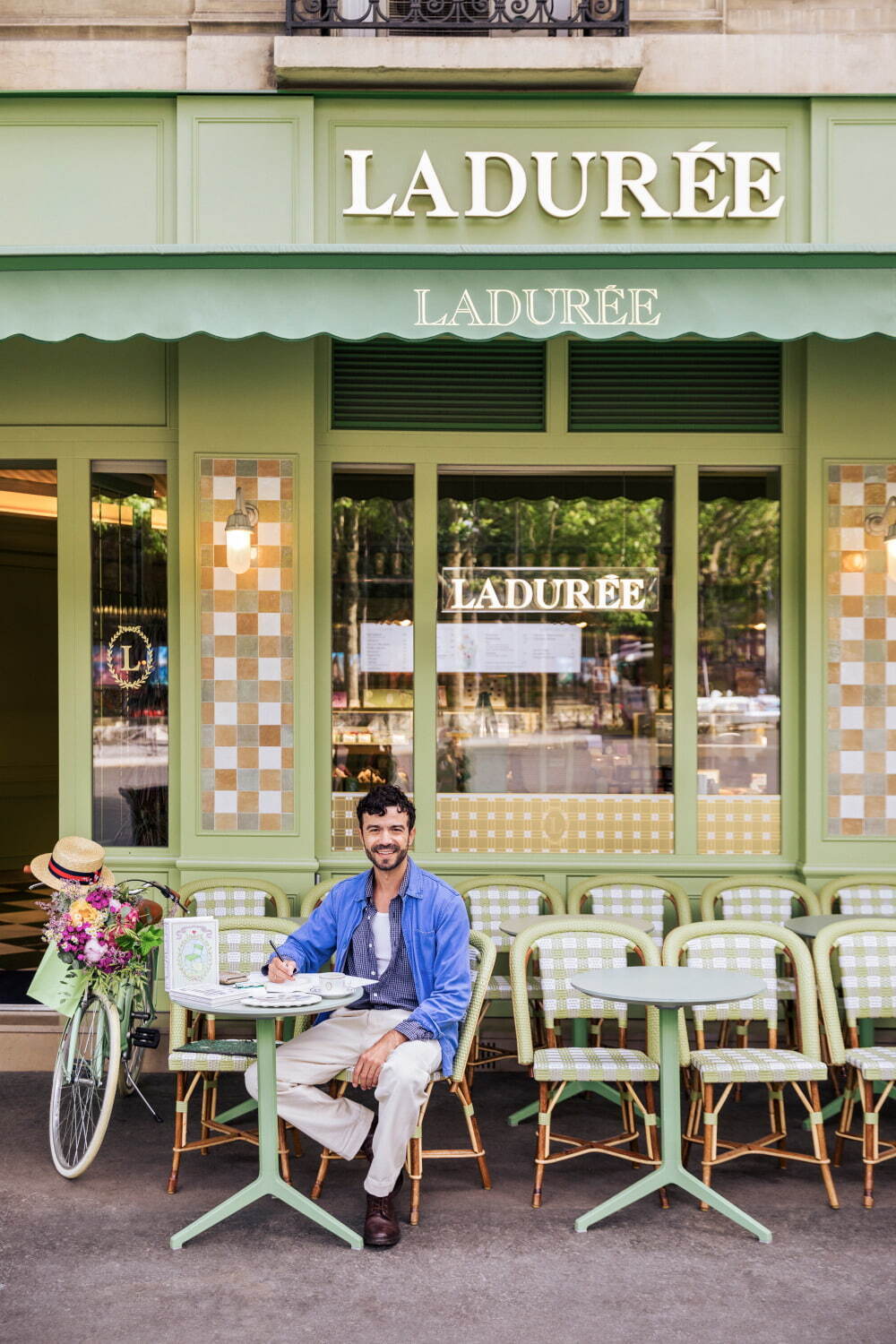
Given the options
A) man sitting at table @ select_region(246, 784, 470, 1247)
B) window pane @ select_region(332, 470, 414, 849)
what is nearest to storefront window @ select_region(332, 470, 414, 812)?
window pane @ select_region(332, 470, 414, 849)

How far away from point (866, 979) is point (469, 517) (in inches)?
124

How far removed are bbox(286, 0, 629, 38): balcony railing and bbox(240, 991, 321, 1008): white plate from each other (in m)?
4.87

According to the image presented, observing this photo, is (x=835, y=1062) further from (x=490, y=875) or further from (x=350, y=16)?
(x=350, y=16)

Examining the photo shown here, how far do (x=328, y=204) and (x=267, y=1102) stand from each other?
445 centimetres

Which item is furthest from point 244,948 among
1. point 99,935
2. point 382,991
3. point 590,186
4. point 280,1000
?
point 590,186

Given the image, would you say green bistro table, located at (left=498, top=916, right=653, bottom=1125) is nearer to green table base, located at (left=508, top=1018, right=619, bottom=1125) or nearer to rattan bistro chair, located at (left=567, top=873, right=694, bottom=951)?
green table base, located at (left=508, top=1018, right=619, bottom=1125)

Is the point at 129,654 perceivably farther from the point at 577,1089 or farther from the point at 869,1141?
the point at 869,1141

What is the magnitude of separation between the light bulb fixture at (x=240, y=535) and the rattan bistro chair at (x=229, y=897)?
1.60 m

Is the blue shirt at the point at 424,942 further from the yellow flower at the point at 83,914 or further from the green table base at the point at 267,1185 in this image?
the yellow flower at the point at 83,914

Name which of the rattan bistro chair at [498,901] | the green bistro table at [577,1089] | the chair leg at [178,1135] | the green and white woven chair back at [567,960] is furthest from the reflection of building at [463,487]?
the chair leg at [178,1135]

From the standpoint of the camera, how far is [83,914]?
5.35 meters

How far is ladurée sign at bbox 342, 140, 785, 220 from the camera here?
6.53m

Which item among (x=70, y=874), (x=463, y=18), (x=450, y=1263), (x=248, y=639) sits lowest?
(x=450, y=1263)

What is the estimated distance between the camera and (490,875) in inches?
262
